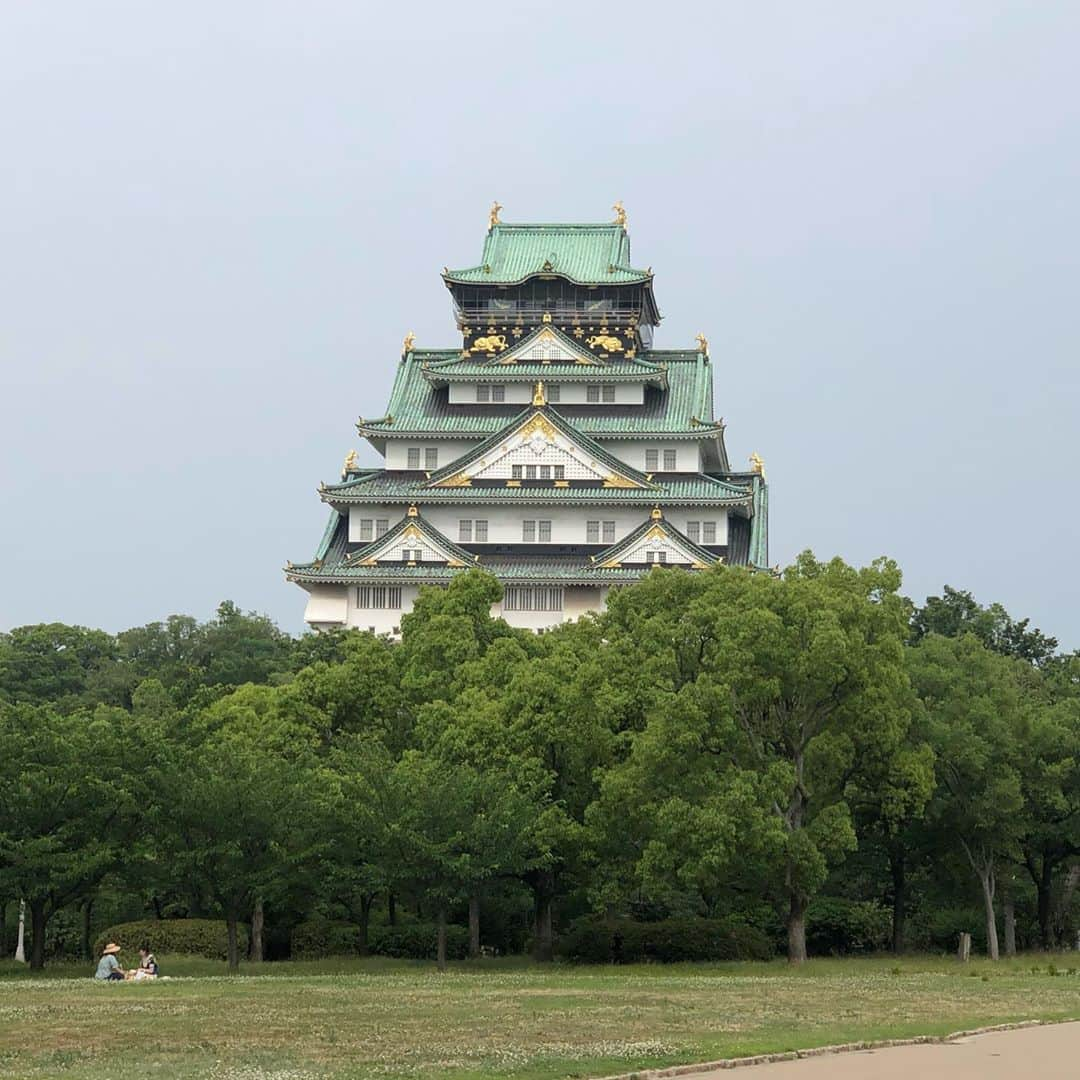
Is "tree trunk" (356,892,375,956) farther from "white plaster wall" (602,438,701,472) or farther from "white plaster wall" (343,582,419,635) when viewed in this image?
"white plaster wall" (602,438,701,472)

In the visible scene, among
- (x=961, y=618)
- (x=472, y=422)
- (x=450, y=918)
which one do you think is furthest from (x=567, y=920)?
(x=472, y=422)

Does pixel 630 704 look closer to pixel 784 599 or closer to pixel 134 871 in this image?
pixel 784 599

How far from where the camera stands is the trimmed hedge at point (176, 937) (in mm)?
38281

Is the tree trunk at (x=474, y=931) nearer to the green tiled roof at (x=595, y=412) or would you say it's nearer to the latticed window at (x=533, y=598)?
the latticed window at (x=533, y=598)

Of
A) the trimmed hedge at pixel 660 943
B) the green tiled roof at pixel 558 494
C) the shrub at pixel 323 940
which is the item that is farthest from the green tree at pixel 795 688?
the green tiled roof at pixel 558 494

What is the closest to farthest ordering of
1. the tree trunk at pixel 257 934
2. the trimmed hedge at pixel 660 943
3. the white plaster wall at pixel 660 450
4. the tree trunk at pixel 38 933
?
1. the tree trunk at pixel 38 933
2. the trimmed hedge at pixel 660 943
3. the tree trunk at pixel 257 934
4. the white plaster wall at pixel 660 450

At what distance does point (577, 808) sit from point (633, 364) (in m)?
39.9

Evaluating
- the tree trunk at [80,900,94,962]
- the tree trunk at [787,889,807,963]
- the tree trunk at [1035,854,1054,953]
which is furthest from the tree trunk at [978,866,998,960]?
the tree trunk at [80,900,94,962]

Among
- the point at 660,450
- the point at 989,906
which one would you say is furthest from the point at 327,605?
the point at 989,906

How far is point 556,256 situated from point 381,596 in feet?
67.8

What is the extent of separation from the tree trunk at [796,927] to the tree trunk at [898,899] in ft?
16.9

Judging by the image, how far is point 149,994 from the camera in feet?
85.4

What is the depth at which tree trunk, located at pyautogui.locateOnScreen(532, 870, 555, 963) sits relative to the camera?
38594mm

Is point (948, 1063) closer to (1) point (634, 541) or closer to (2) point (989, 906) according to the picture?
(2) point (989, 906)
